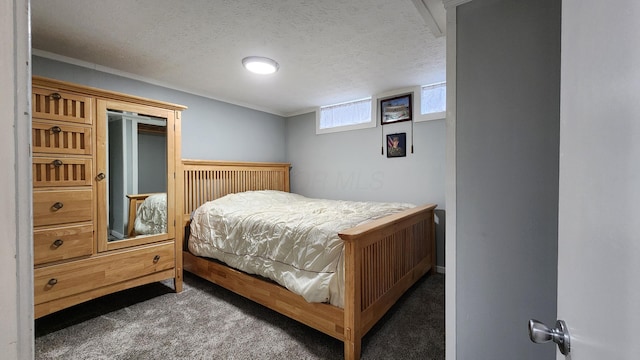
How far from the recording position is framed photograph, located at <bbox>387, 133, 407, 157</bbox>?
3.31 metres

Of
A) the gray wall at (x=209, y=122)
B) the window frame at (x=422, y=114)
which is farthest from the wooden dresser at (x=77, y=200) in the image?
the window frame at (x=422, y=114)

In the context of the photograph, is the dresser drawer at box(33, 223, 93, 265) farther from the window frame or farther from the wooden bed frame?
the window frame

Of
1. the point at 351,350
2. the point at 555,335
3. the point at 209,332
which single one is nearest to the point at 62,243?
the point at 209,332

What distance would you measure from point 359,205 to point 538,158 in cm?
198

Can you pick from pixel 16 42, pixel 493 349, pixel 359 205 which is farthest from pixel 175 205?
pixel 493 349

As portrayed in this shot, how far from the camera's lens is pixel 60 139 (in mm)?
1889

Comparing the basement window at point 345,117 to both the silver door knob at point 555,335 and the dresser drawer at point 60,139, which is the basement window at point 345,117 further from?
the silver door knob at point 555,335

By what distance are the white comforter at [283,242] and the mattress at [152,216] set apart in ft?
1.36

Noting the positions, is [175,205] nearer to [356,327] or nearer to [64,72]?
[64,72]

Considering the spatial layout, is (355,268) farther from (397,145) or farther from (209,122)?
(209,122)

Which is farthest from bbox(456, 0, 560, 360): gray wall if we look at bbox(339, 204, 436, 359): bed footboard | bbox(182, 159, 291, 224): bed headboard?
bbox(182, 159, 291, 224): bed headboard

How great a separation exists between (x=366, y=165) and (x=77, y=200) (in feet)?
9.66

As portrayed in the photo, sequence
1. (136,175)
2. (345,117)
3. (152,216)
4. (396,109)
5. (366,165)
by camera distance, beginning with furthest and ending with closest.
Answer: (345,117) < (366,165) < (396,109) < (152,216) < (136,175)

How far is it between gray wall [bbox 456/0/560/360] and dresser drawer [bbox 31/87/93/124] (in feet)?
8.27
